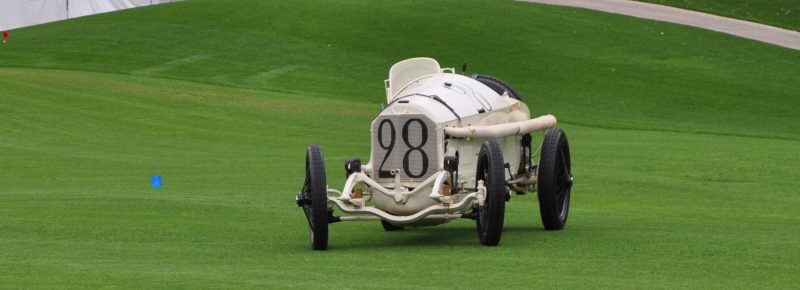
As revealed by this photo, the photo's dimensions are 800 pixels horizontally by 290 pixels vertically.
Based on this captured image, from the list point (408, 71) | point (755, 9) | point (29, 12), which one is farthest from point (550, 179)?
point (29, 12)

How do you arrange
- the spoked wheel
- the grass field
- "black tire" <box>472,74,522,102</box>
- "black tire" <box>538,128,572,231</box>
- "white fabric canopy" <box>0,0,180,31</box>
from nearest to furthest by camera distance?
the grass field → the spoked wheel → "black tire" <box>538,128,572,231</box> → "black tire" <box>472,74,522,102</box> → "white fabric canopy" <box>0,0,180,31</box>

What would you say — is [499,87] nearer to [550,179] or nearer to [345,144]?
[550,179]

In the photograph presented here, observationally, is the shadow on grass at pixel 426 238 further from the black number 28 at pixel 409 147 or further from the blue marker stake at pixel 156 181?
the blue marker stake at pixel 156 181

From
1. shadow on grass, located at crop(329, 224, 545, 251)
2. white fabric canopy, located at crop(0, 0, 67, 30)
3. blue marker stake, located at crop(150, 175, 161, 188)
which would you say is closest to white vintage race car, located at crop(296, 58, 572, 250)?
shadow on grass, located at crop(329, 224, 545, 251)

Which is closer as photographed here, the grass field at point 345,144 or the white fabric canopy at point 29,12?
the grass field at point 345,144

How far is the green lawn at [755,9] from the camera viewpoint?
162 ft

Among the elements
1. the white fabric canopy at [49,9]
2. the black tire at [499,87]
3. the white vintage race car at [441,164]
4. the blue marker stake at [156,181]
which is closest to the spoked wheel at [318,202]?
the white vintage race car at [441,164]

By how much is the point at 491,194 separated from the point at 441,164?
1170mm

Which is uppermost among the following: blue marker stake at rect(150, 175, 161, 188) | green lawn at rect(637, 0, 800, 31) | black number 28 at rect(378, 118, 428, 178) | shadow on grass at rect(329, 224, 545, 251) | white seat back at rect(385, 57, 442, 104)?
white seat back at rect(385, 57, 442, 104)

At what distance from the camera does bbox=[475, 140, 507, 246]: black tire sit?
13.4m

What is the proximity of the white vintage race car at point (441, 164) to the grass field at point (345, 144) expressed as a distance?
0.38m

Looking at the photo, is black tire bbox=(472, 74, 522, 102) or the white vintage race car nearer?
the white vintage race car

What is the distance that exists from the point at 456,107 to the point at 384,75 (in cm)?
2611

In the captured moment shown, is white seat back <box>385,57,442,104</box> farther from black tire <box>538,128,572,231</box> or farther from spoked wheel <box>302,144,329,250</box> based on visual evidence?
spoked wheel <box>302,144,329,250</box>
